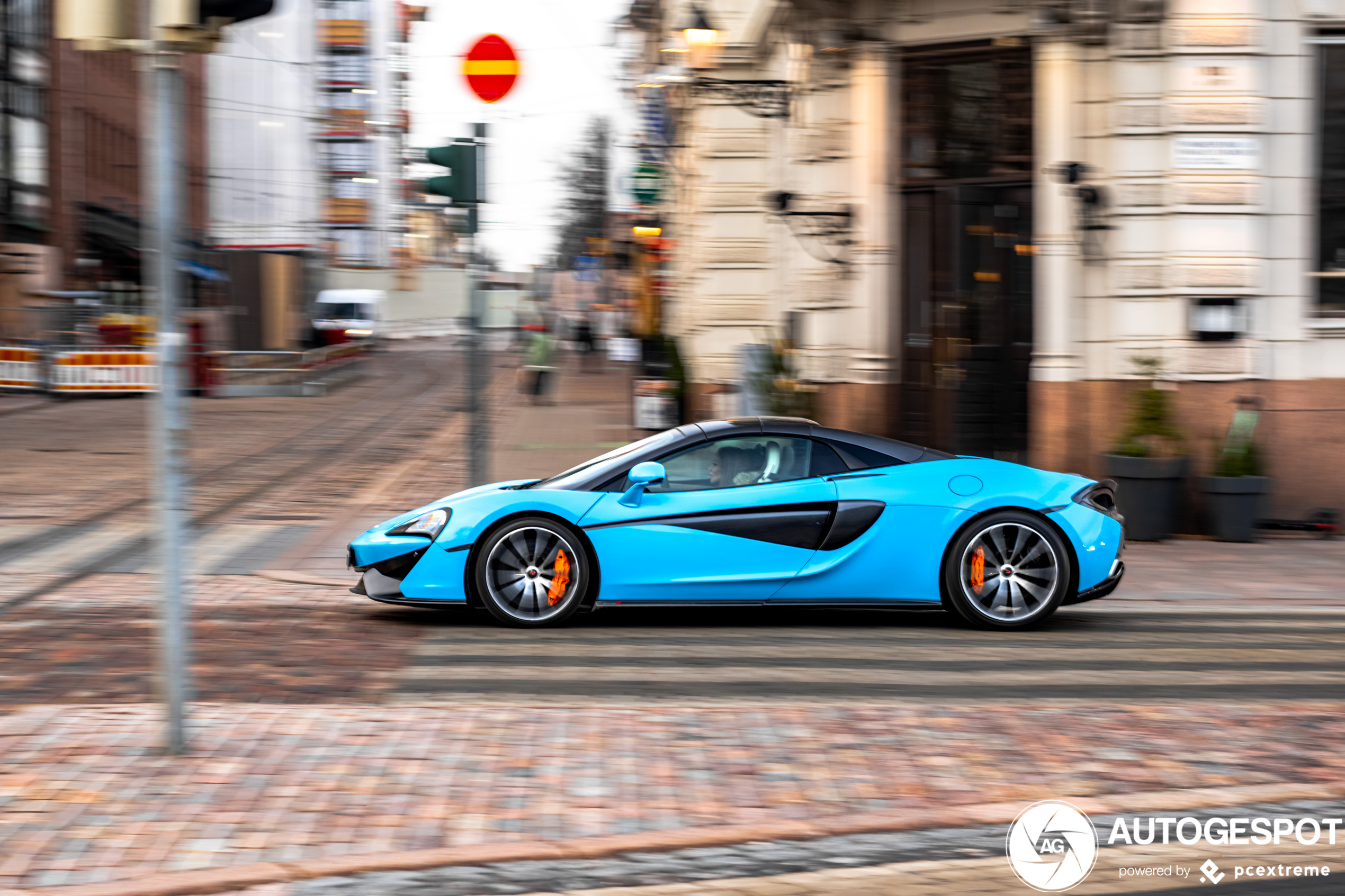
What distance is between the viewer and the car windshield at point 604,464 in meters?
8.86

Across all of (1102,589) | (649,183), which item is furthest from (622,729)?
(649,183)

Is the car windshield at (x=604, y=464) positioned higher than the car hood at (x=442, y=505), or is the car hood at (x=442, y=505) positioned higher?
the car windshield at (x=604, y=464)

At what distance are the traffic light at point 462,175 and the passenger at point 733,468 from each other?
3.73 meters

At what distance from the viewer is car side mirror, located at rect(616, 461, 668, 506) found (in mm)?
8609

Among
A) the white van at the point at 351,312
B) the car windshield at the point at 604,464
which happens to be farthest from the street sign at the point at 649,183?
the white van at the point at 351,312

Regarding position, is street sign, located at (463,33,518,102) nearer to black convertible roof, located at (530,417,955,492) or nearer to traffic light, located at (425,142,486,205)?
traffic light, located at (425,142,486,205)

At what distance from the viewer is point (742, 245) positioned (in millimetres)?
23078

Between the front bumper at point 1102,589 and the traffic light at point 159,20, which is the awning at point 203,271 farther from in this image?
the traffic light at point 159,20

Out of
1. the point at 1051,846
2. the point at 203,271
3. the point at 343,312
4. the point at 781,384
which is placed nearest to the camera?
the point at 1051,846

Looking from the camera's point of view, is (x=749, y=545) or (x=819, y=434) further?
(x=819, y=434)

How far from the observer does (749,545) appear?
28.3 ft

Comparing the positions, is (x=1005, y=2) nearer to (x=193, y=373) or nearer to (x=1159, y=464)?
(x=1159, y=464)

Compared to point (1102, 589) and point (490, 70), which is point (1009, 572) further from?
point (490, 70)

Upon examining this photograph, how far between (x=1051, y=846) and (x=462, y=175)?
26.6ft
